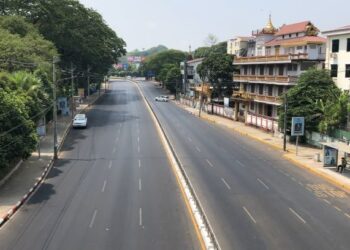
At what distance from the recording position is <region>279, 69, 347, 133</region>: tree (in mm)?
47344

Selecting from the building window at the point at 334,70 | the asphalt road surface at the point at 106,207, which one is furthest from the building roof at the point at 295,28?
the asphalt road surface at the point at 106,207

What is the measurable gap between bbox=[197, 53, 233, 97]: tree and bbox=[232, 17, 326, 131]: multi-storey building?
3.33 metres

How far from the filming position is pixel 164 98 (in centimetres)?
11838

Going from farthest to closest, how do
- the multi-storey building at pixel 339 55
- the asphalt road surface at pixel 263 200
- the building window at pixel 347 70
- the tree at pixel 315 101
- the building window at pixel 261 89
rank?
the building window at pixel 261 89, the multi-storey building at pixel 339 55, the building window at pixel 347 70, the tree at pixel 315 101, the asphalt road surface at pixel 263 200

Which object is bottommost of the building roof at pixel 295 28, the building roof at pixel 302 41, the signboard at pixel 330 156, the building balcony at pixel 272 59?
the signboard at pixel 330 156

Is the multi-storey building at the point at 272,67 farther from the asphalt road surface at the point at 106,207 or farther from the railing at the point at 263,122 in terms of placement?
the asphalt road surface at the point at 106,207

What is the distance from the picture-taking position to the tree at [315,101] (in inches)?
1864

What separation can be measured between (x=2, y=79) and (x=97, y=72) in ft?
260

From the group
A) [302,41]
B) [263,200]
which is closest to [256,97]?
[302,41]

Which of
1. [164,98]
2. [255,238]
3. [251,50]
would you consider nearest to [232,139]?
[255,238]

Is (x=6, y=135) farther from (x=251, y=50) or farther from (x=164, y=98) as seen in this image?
(x=164, y=98)

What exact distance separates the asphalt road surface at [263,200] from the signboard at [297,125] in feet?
8.25

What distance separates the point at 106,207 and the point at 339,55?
121ft

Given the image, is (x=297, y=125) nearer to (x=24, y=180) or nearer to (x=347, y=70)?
(x=347, y=70)
